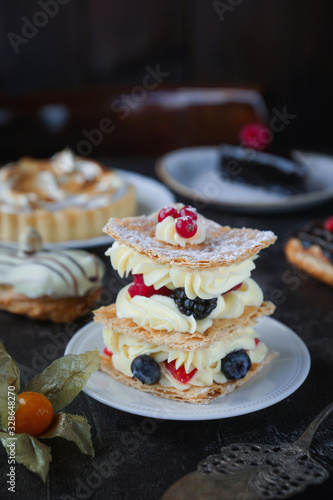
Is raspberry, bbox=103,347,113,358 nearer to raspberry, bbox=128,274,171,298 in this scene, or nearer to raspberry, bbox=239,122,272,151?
raspberry, bbox=128,274,171,298

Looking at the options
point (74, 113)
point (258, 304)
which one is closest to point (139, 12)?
point (74, 113)

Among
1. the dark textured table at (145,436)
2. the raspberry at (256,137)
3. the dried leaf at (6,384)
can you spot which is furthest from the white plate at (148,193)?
the dried leaf at (6,384)

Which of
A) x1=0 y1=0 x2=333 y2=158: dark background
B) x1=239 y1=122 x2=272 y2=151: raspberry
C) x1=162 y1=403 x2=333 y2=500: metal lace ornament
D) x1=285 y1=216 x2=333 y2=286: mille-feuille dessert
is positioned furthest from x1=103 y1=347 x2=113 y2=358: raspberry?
x1=0 y1=0 x2=333 y2=158: dark background

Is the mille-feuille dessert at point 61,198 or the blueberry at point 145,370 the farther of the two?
the mille-feuille dessert at point 61,198

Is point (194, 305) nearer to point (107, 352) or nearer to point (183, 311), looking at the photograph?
point (183, 311)

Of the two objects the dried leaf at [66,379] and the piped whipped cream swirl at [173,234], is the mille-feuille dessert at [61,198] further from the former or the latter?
the dried leaf at [66,379]

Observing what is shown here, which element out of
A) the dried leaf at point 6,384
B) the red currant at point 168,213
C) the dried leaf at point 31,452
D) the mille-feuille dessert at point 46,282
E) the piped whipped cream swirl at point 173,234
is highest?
the red currant at point 168,213
